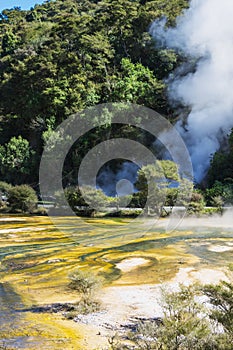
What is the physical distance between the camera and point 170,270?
15.1m

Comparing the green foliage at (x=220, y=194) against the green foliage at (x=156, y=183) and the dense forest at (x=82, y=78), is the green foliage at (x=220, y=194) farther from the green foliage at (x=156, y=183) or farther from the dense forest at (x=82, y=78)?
the dense forest at (x=82, y=78)

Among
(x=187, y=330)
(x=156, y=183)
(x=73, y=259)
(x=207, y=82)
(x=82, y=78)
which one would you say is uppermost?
(x=82, y=78)

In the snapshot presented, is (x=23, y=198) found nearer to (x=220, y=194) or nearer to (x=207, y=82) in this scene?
(x=220, y=194)

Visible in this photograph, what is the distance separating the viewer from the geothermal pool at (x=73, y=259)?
9.95 m

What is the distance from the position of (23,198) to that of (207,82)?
21891 millimetres

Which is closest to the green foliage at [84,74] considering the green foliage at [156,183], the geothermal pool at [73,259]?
the green foliage at [156,183]

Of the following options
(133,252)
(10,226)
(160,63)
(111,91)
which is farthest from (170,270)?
(160,63)

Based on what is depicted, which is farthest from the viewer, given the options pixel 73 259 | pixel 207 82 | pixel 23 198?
pixel 207 82

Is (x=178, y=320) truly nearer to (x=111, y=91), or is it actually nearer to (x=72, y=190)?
(x=72, y=190)

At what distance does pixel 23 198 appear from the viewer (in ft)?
122

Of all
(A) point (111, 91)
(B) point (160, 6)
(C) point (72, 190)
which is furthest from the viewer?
(B) point (160, 6)

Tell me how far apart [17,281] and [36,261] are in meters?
3.20

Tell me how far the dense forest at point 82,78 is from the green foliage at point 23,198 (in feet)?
25.8

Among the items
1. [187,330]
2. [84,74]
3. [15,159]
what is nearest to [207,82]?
[84,74]
